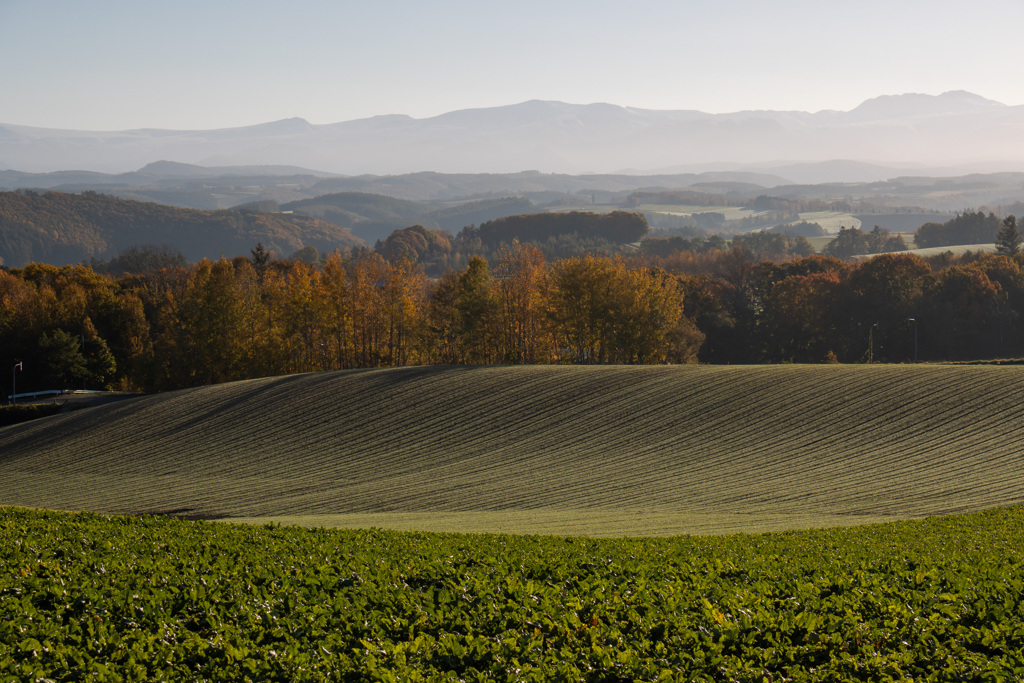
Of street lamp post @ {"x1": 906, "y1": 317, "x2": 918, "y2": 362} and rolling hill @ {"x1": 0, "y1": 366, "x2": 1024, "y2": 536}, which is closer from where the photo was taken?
rolling hill @ {"x1": 0, "y1": 366, "x2": 1024, "y2": 536}

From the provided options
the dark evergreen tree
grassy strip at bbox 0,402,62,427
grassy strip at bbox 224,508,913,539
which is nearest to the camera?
grassy strip at bbox 224,508,913,539

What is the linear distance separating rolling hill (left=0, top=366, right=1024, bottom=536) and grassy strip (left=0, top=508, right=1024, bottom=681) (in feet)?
31.4

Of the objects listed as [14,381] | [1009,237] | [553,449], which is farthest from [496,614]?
[1009,237]

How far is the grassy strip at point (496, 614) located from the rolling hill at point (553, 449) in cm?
958

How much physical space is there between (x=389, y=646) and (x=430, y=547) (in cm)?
463

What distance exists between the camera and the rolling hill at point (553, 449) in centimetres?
2512

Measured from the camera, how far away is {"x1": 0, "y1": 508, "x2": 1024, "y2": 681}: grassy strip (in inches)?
268

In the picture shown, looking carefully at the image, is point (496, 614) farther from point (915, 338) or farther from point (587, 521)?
point (915, 338)

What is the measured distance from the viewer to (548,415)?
39594 millimetres

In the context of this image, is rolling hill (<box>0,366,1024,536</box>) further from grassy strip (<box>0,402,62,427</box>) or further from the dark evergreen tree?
the dark evergreen tree

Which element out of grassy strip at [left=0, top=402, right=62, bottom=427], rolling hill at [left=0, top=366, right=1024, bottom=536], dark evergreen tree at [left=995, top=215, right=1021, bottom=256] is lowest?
grassy strip at [left=0, top=402, right=62, bottom=427]

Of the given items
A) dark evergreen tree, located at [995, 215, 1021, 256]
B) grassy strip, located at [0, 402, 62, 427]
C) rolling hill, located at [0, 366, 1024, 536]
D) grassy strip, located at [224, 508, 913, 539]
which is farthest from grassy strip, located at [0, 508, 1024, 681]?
dark evergreen tree, located at [995, 215, 1021, 256]

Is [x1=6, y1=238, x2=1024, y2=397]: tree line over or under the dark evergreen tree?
under

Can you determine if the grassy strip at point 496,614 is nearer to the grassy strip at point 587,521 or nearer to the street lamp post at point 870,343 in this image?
the grassy strip at point 587,521
